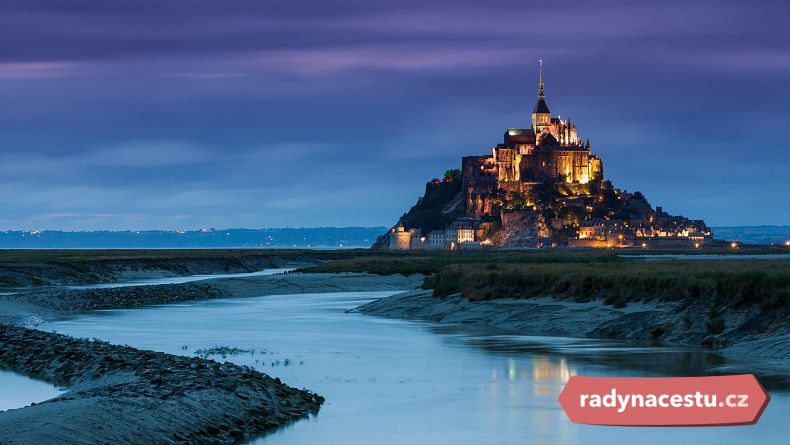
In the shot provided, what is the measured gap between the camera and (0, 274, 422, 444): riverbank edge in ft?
53.8

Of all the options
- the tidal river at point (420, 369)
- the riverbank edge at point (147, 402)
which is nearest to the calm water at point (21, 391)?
the riverbank edge at point (147, 402)

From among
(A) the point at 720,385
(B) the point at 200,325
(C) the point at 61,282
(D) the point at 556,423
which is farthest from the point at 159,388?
(C) the point at 61,282

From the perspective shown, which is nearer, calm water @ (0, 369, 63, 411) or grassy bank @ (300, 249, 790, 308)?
calm water @ (0, 369, 63, 411)

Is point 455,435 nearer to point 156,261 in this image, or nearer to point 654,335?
point 654,335

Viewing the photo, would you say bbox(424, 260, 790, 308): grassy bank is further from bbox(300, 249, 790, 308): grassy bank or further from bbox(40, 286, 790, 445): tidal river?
bbox(40, 286, 790, 445): tidal river

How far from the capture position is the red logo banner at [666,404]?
709 inches

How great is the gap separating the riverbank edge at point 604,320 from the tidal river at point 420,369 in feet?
4.23

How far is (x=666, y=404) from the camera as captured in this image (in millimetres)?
18000

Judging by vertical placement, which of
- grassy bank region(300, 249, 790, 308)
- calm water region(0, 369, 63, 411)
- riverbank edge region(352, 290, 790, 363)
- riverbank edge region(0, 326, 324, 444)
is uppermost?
grassy bank region(300, 249, 790, 308)

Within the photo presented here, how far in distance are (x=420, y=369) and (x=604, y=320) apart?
9923mm

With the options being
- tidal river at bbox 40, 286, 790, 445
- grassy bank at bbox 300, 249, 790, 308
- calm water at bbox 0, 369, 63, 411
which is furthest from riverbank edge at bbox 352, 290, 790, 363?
calm water at bbox 0, 369, 63, 411

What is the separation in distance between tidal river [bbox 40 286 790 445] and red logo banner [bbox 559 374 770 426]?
21 cm

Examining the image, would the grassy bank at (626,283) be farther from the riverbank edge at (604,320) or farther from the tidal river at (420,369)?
the tidal river at (420,369)

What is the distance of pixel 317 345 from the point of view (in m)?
32.6
